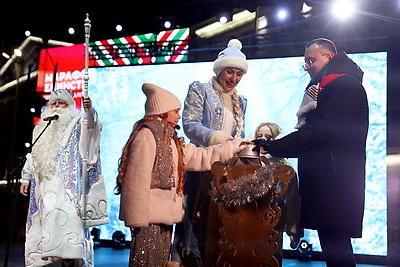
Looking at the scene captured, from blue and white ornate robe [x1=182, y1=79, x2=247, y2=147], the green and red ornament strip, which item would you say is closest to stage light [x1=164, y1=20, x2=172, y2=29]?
the green and red ornament strip

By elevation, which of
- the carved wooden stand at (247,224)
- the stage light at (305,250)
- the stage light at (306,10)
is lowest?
the stage light at (305,250)

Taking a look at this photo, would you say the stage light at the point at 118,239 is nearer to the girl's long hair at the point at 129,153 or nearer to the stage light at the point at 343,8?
the stage light at the point at 343,8

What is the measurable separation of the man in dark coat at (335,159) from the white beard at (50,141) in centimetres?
203

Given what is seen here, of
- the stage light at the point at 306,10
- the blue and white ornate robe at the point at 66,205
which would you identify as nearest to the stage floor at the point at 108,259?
the blue and white ornate robe at the point at 66,205

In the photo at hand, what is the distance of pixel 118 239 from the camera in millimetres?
8219

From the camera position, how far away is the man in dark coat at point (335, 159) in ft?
12.7

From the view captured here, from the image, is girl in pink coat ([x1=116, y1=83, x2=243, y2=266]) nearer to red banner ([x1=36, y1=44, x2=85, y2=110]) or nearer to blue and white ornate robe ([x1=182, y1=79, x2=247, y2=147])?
blue and white ornate robe ([x1=182, y1=79, x2=247, y2=147])

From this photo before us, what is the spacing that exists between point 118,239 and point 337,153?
16.0ft

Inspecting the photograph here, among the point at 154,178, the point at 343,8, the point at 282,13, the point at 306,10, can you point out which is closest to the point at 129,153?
the point at 154,178

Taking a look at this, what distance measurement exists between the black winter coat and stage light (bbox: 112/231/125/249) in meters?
4.62

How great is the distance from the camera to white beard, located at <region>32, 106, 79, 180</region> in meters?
5.07

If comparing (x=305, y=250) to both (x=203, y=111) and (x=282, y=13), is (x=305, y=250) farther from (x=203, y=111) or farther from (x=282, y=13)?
(x=203, y=111)

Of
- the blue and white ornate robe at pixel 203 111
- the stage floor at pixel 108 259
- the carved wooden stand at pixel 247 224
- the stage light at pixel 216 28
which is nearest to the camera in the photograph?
the carved wooden stand at pixel 247 224

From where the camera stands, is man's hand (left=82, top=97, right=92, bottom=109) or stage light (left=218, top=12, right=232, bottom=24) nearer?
Answer: man's hand (left=82, top=97, right=92, bottom=109)
